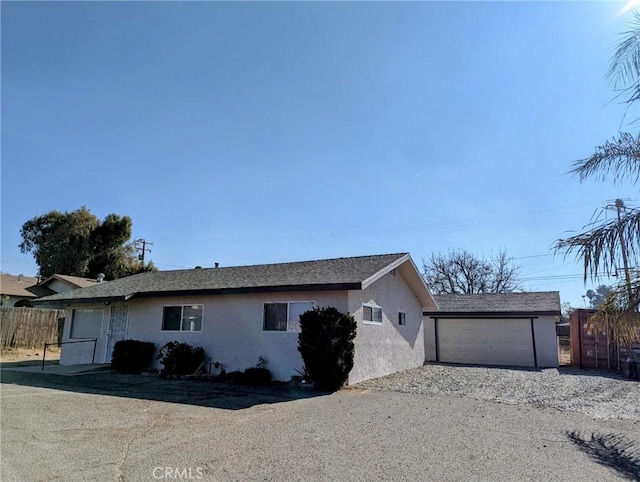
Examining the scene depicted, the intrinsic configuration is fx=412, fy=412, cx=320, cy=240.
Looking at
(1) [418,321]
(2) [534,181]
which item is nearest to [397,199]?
(1) [418,321]

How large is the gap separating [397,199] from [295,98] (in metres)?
5.80

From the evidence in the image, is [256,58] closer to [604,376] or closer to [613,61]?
[613,61]

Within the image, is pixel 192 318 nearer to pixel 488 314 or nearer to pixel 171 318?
pixel 171 318

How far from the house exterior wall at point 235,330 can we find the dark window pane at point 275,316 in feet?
0.47

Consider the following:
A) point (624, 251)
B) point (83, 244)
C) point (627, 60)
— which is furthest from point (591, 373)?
point (83, 244)

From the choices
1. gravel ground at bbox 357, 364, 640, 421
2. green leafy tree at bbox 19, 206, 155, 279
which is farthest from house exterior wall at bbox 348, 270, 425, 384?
green leafy tree at bbox 19, 206, 155, 279

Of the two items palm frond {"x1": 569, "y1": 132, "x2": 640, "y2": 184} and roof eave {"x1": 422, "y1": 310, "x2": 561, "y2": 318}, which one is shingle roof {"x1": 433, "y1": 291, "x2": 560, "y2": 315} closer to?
roof eave {"x1": 422, "y1": 310, "x2": 561, "y2": 318}

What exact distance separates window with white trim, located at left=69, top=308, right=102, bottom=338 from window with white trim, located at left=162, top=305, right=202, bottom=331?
364 cm

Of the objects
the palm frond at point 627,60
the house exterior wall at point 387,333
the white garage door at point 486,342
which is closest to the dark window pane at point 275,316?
the house exterior wall at point 387,333

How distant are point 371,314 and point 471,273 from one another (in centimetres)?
2503

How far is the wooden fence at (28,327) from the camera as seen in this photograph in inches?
722

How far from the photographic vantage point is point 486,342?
19.1 meters

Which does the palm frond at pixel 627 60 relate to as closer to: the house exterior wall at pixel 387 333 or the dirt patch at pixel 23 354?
the house exterior wall at pixel 387 333

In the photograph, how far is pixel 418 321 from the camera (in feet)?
58.6
